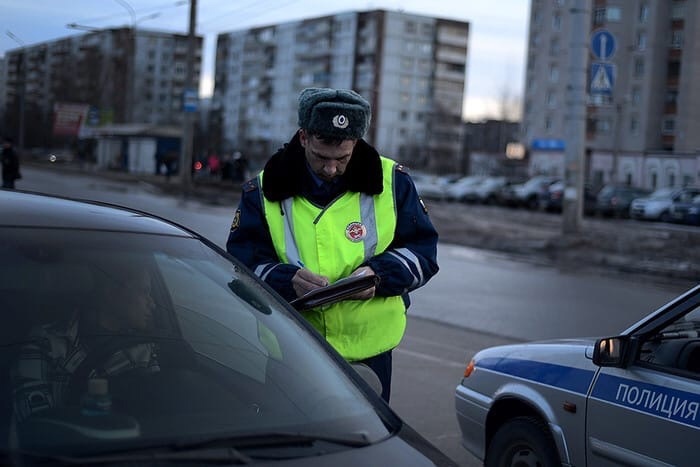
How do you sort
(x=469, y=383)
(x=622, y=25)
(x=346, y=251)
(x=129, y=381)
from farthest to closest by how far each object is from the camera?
(x=622, y=25), (x=469, y=383), (x=346, y=251), (x=129, y=381)

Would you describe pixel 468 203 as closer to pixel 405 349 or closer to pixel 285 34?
pixel 405 349

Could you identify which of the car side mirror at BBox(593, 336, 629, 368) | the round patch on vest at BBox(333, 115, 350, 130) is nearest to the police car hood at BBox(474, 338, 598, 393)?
the car side mirror at BBox(593, 336, 629, 368)

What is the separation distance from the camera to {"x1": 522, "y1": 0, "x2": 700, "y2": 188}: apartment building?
7019 centimetres

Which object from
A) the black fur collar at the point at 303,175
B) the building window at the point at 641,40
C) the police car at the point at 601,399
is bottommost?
the police car at the point at 601,399

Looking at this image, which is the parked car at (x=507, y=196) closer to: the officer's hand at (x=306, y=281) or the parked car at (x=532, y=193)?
the parked car at (x=532, y=193)

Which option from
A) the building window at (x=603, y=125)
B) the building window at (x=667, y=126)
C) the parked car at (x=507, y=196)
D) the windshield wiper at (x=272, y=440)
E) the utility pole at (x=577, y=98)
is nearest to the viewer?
the windshield wiper at (x=272, y=440)

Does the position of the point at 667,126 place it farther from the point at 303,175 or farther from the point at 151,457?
the point at 151,457

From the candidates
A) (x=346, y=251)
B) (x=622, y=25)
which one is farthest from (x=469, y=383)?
(x=622, y=25)

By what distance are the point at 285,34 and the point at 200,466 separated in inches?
4583

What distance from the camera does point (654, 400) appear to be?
3500 millimetres

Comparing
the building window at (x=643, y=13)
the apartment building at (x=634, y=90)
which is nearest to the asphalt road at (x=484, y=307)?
the apartment building at (x=634, y=90)

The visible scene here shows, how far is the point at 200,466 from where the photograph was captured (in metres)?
2.06

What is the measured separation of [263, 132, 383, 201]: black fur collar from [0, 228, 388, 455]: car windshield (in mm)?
529

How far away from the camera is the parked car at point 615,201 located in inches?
1618
